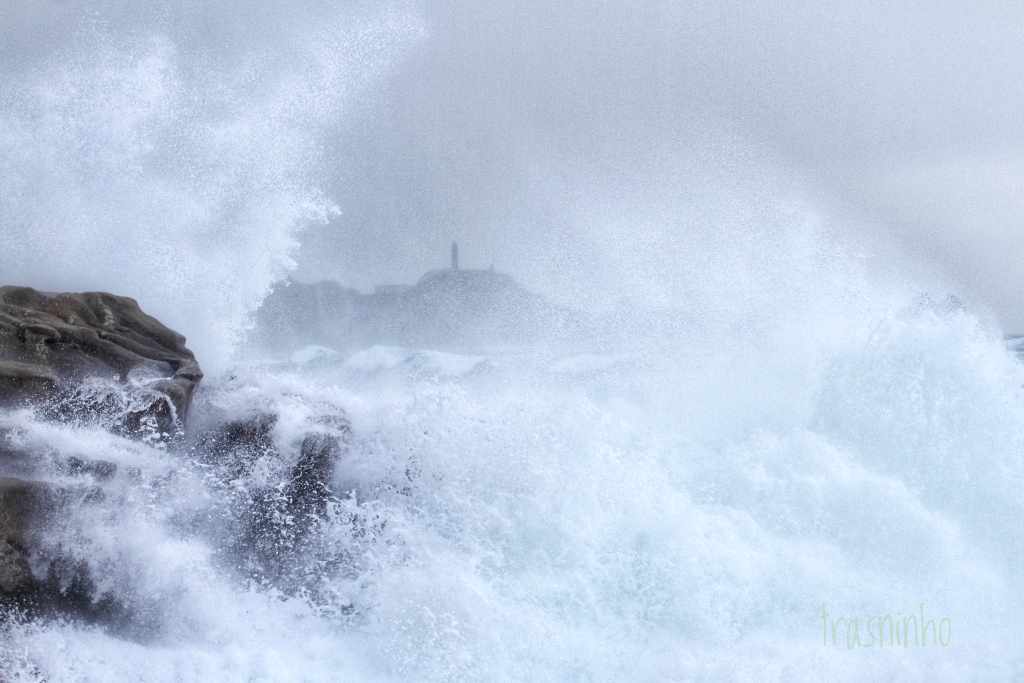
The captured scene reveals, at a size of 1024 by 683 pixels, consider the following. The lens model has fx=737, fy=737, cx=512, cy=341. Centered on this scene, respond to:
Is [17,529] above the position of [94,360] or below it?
below

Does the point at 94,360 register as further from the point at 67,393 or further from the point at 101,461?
the point at 101,461

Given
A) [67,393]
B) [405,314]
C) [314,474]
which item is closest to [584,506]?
[314,474]

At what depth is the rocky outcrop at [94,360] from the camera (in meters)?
4.74

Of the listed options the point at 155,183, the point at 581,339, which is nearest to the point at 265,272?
the point at 155,183

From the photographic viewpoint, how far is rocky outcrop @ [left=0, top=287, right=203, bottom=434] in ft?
15.5

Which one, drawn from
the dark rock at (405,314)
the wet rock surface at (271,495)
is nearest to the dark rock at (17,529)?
the wet rock surface at (271,495)

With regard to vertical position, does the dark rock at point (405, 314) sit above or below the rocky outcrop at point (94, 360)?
above

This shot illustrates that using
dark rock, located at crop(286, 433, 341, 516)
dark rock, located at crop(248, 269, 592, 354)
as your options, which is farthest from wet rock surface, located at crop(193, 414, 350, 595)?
dark rock, located at crop(248, 269, 592, 354)

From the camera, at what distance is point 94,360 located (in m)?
5.26

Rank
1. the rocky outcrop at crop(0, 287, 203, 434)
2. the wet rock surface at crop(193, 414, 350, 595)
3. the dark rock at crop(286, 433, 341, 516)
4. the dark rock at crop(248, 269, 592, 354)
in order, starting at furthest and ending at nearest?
the dark rock at crop(248, 269, 592, 354) → the rocky outcrop at crop(0, 287, 203, 434) → the dark rock at crop(286, 433, 341, 516) → the wet rock surface at crop(193, 414, 350, 595)

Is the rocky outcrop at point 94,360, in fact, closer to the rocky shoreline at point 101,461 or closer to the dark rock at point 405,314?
the rocky shoreline at point 101,461

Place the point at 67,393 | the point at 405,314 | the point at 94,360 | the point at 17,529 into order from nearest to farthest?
the point at 17,529, the point at 67,393, the point at 94,360, the point at 405,314

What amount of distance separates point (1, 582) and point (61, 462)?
808mm

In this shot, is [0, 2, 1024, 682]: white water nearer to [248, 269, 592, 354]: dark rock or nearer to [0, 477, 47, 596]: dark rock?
[0, 477, 47, 596]: dark rock
